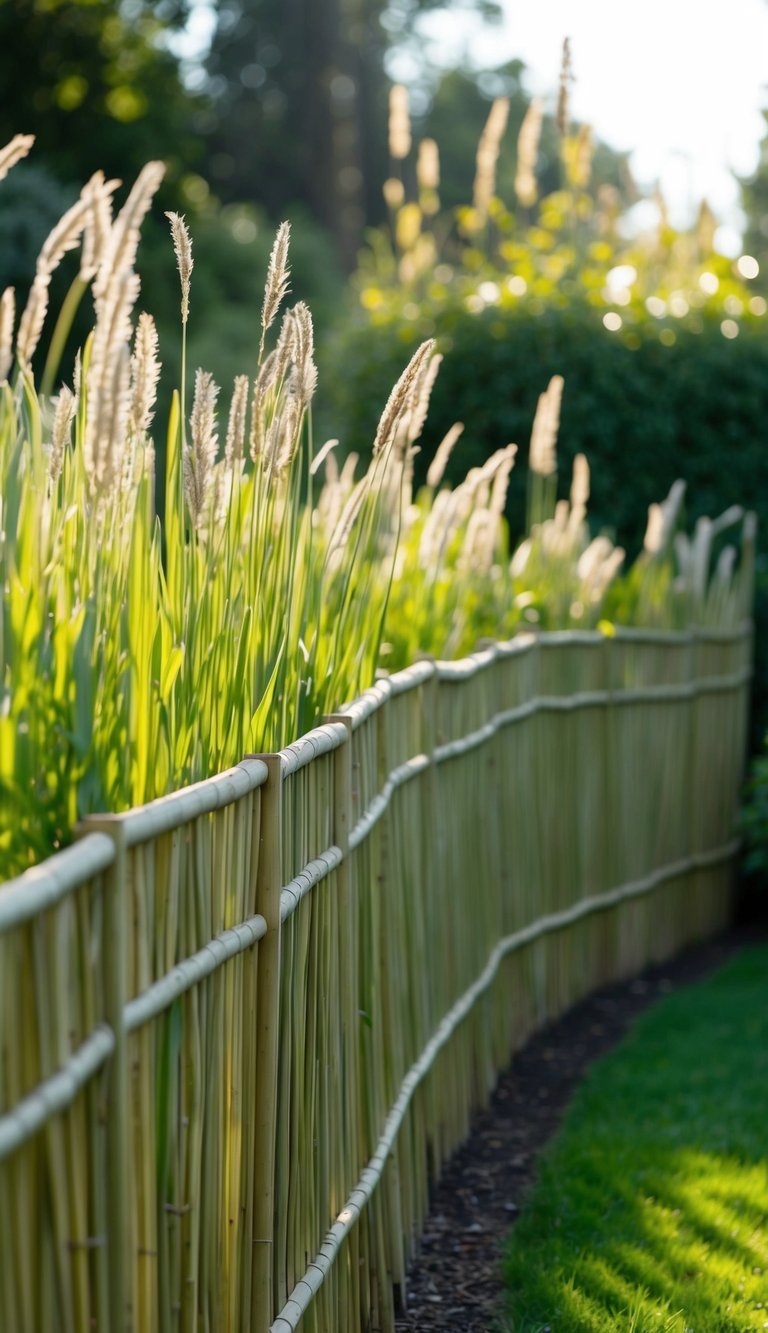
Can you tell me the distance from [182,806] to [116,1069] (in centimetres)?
34

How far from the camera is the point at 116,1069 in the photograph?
171cm

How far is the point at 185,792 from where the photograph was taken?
1.97 m

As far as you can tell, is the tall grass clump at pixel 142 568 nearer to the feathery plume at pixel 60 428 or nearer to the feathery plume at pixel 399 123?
the feathery plume at pixel 60 428

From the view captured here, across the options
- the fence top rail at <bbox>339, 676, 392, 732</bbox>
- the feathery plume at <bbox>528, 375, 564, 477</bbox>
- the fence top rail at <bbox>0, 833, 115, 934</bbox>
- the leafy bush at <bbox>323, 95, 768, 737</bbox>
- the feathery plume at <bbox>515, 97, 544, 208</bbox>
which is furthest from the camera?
the leafy bush at <bbox>323, 95, 768, 737</bbox>

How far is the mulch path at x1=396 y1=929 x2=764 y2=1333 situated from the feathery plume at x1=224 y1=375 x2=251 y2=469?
1.85 metres

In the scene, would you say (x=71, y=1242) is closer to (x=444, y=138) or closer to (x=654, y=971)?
(x=654, y=971)

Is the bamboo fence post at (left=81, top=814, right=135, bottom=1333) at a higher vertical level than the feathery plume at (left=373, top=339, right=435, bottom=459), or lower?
lower

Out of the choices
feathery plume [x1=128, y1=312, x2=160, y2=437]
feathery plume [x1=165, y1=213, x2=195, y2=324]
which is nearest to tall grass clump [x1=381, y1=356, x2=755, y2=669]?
feathery plume [x1=165, y1=213, x2=195, y2=324]

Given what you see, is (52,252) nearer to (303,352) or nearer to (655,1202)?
(303,352)

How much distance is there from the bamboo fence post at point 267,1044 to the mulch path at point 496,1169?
1024 millimetres

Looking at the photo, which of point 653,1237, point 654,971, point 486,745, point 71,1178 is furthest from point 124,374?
point 654,971

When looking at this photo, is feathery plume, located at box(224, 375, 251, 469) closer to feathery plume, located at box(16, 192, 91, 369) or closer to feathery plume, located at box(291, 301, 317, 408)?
feathery plume, located at box(291, 301, 317, 408)

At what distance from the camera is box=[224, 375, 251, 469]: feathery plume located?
8.28ft

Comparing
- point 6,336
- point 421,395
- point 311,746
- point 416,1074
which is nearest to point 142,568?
point 6,336
